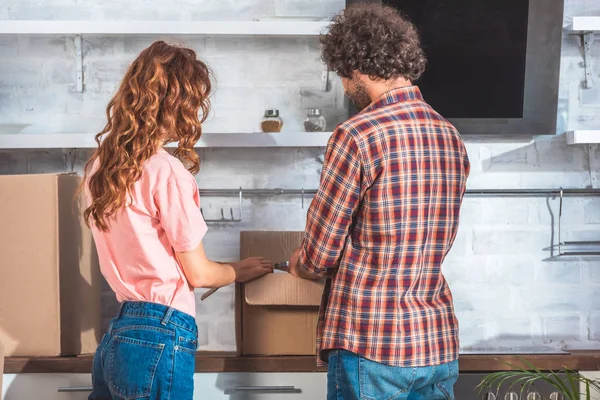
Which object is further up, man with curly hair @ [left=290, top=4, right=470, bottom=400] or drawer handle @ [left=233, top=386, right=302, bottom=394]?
man with curly hair @ [left=290, top=4, right=470, bottom=400]

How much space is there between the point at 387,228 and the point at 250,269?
0.54 m

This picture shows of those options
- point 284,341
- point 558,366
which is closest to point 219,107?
point 284,341

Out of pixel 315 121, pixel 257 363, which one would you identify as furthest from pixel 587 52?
pixel 257 363

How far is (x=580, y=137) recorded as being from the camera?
7.27ft

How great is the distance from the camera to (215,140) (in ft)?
7.35

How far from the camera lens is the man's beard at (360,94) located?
1.54 meters

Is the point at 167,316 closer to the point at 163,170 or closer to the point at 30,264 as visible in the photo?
the point at 163,170

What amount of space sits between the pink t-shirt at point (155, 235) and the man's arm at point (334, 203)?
240mm

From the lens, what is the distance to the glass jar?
2.30 m

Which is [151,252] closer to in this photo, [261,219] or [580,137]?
[261,219]

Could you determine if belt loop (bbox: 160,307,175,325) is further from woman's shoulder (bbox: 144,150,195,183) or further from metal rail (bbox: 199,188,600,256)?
metal rail (bbox: 199,188,600,256)

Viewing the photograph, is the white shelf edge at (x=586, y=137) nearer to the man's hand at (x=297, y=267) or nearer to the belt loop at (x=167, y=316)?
the man's hand at (x=297, y=267)

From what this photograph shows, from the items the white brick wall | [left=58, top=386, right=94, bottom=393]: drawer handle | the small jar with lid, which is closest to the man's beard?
the small jar with lid

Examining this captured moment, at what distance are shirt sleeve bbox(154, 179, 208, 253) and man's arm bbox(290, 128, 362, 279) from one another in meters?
0.24
